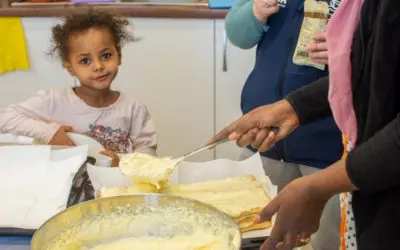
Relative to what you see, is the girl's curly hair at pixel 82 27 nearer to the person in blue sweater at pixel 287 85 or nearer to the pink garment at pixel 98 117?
the pink garment at pixel 98 117

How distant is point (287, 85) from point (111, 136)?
571 mm

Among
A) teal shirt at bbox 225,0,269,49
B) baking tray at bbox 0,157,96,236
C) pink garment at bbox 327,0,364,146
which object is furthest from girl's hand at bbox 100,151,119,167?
pink garment at bbox 327,0,364,146

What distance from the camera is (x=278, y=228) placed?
2.63ft

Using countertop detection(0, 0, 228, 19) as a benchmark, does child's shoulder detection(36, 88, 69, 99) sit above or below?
below

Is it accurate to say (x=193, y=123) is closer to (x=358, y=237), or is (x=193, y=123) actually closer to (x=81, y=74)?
(x=81, y=74)

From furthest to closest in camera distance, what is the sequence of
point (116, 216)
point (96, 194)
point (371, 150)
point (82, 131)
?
point (82, 131) → point (96, 194) → point (116, 216) → point (371, 150)

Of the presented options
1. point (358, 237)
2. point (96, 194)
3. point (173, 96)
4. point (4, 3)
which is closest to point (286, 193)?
point (358, 237)

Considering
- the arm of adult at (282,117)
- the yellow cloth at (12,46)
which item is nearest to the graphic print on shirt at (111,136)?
the arm of adult at (282,117)

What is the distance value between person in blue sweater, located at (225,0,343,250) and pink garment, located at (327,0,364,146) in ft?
1.73

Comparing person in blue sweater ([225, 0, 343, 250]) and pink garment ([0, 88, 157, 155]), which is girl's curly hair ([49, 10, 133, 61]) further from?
person in blue sweater ([225, 0, 343, 250])

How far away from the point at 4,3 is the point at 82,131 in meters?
1.26

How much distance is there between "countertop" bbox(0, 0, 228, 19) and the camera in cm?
236

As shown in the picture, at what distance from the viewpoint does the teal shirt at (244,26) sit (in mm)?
1495

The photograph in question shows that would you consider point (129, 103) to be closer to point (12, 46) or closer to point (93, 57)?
point (93, 57)
